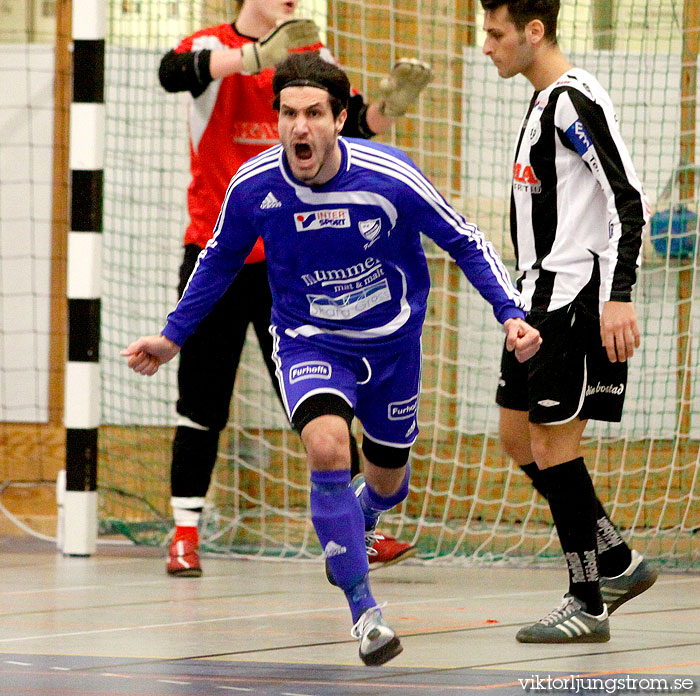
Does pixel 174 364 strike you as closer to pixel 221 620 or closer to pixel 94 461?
pixel 94 461

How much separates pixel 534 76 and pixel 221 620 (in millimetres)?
Result: 1768

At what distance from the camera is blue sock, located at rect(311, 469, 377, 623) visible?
3363 mm

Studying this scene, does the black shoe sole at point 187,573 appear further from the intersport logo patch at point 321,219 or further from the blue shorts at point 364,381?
the intersport logo patch at point 321,219

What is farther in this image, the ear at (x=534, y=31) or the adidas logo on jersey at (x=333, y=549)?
the ear at (x=534, y=31)

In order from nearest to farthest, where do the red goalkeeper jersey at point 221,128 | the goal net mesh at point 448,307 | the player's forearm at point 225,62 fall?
1. the player's forearm at point 225,62
2. the red goalkeeper jersey at point 221,128
3. the goal net mesh at point 448,307

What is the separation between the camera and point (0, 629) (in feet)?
12.7

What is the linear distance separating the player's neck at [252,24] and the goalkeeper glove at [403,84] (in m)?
0.56

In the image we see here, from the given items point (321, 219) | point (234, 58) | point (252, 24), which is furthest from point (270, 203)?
point (252, 24)

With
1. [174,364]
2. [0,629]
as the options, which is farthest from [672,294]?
[0,629]

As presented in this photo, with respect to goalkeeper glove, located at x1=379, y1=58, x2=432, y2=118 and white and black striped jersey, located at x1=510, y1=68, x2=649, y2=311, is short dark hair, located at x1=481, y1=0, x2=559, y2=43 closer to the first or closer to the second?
white and black striped jersey, located at x1=510, y1=68, x2=649, y2=311

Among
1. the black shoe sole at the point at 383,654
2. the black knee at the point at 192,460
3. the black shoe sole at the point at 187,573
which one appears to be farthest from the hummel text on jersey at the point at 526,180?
the black shoe sole at the point at 187,573

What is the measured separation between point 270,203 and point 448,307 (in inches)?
108

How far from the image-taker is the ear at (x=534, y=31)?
381 cm

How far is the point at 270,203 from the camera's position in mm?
3658
